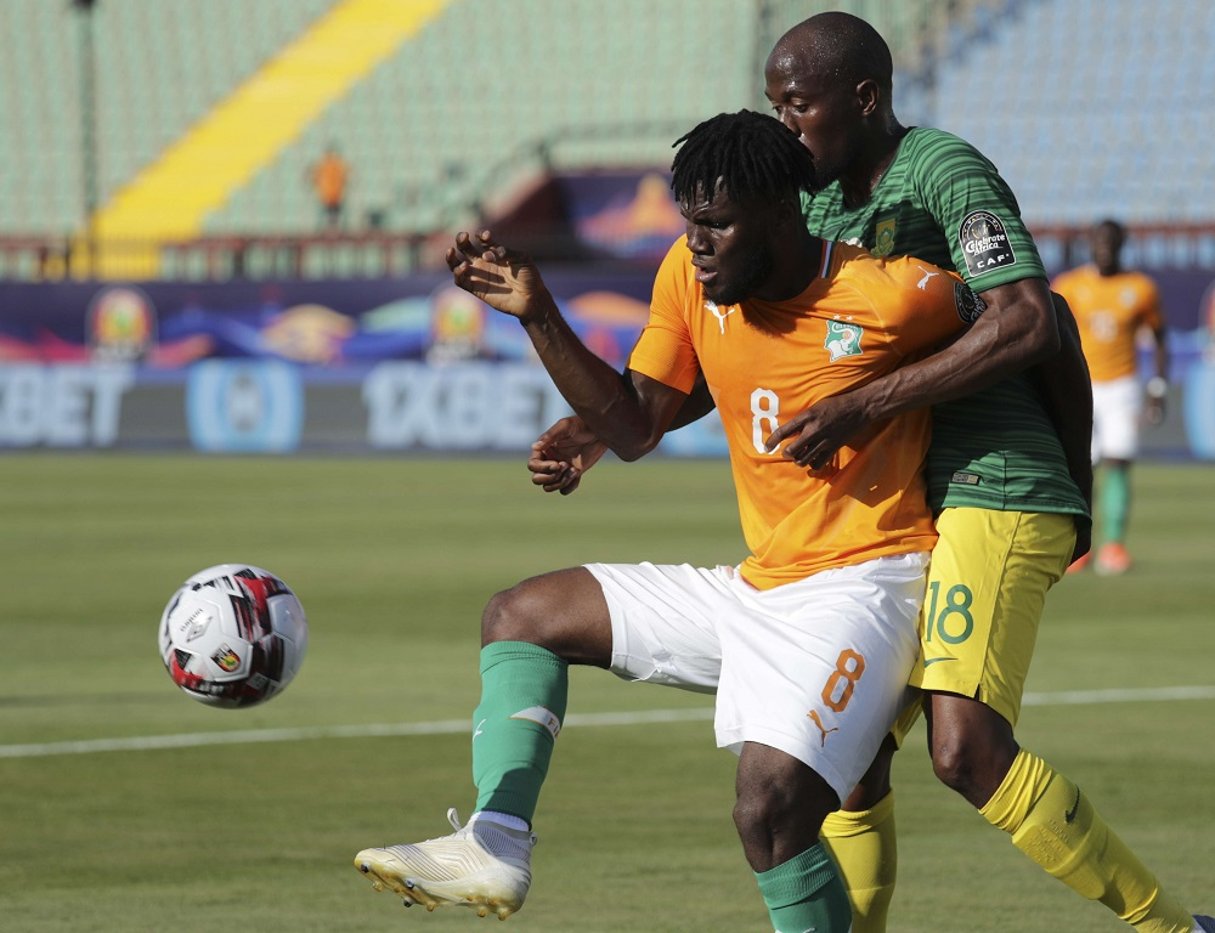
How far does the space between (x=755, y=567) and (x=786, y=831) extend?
657 millimetres

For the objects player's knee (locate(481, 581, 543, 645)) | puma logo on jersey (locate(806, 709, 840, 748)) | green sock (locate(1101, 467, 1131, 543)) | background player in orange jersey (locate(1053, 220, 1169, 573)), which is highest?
player's knee (locate(481, 581, 543, 645))

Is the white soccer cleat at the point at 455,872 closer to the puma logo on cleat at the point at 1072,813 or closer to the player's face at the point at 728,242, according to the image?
the puma logo on cleat at the point at 1072,813

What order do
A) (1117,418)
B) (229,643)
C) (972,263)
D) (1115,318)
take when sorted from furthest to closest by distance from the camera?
(1115,318) → (1117,418) → (229,643) → (972,263)

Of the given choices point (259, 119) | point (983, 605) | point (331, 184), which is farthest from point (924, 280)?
point (259, 119)

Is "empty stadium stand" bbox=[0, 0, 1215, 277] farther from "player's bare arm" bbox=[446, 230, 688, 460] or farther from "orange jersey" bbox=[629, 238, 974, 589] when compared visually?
"orange jersey" bbox=[629, 238, 974, 589]

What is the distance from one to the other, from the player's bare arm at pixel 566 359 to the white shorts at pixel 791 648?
1.10 feet

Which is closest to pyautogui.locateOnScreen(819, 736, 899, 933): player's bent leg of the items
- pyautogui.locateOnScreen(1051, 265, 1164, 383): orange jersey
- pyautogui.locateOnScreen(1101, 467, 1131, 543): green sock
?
pyautogui.locateOnScreen(1101, 467, 1131, 543): green sock

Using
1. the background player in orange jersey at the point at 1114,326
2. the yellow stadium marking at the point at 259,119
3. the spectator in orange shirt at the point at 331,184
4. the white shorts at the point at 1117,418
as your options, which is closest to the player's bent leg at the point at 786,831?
the white shorts at the point at 1117,418

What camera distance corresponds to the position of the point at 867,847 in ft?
17.0

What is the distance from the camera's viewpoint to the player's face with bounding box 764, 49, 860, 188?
4945 mm

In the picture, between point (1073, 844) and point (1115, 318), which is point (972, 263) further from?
point (1115, 318)

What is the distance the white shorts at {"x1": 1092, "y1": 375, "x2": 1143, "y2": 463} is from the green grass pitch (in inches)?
30.7

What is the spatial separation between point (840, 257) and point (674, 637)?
896mm

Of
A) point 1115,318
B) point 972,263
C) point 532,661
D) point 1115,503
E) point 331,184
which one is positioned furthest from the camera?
point 331,184
